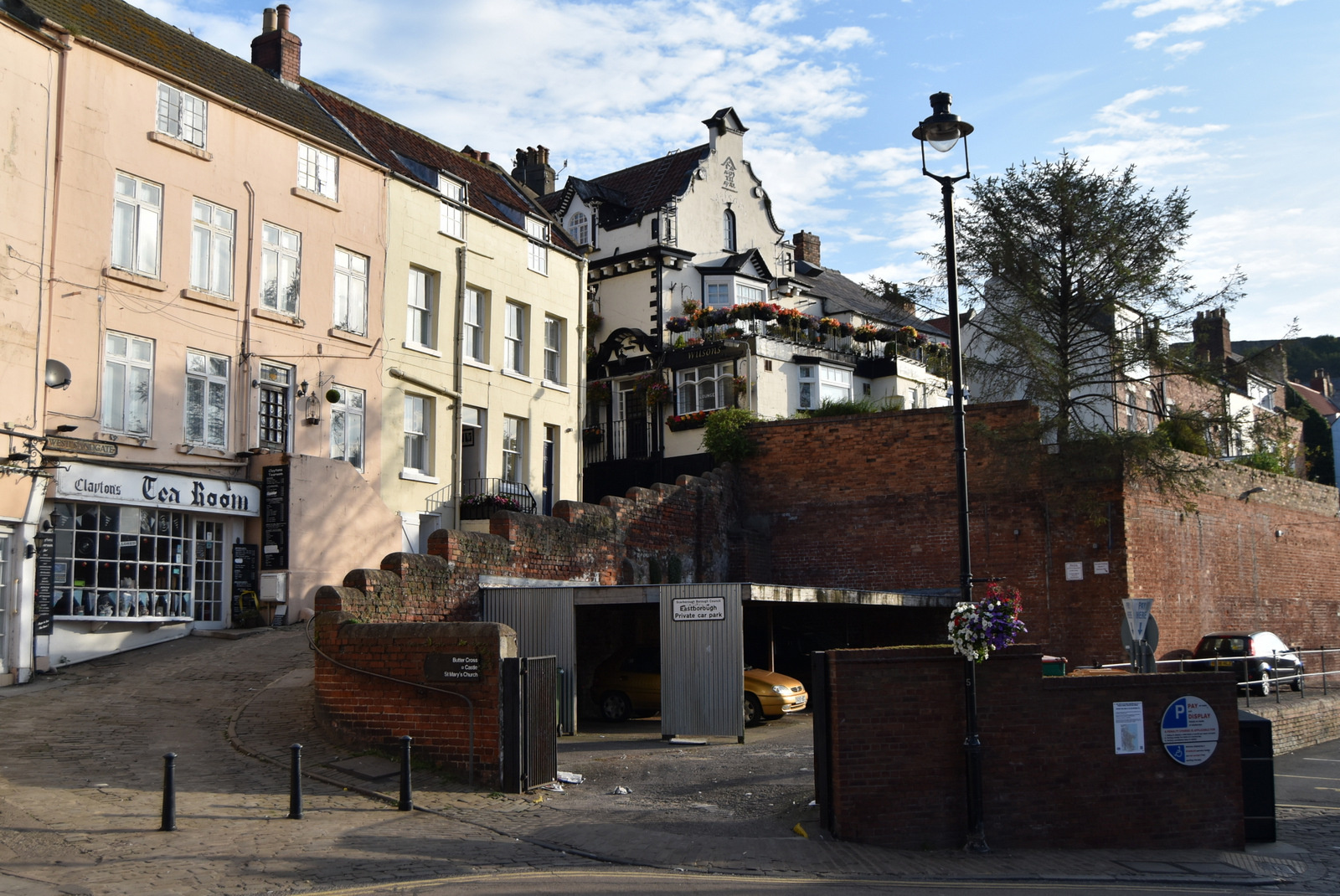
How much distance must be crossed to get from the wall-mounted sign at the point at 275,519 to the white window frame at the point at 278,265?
3.52 metres

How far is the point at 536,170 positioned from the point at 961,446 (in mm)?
33574

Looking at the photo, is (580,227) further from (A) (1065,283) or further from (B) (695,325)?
(A) (1065,283)

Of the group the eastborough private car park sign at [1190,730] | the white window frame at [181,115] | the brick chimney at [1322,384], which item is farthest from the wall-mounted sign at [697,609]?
the brick chimney at [1322,384]

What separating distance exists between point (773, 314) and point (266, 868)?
2909 centimetres

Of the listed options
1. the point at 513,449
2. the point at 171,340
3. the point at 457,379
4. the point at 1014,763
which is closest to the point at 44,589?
the point at 171,340

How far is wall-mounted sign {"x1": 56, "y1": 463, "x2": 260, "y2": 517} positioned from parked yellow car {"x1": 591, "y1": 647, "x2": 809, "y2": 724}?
7.41 metres

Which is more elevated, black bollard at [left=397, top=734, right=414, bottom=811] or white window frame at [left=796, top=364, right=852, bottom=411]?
white window frame at [left=796, top=364, right=852, bottom=411]

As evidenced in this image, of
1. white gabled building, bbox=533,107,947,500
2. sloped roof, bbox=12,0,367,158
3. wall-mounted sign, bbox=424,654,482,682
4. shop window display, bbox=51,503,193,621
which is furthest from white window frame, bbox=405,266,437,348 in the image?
wall-mounted sign, bbox=424,654,482,682

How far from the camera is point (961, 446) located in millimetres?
12586

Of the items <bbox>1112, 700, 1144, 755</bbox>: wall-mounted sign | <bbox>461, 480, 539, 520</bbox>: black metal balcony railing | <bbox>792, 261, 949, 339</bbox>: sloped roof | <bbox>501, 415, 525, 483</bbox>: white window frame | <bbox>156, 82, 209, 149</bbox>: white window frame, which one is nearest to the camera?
<bbox>1112, 700, 1144, 755</bbox>: wall-mounted sign

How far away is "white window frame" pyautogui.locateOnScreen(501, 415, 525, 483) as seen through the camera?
30.0 metres

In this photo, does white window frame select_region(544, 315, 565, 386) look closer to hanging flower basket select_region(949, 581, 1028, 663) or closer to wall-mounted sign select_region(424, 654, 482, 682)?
wall-mounted sign select_region(424, 654, 482, 682)

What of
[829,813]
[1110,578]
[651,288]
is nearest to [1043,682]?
[829,813]

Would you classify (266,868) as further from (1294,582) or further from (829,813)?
(1294,582)
